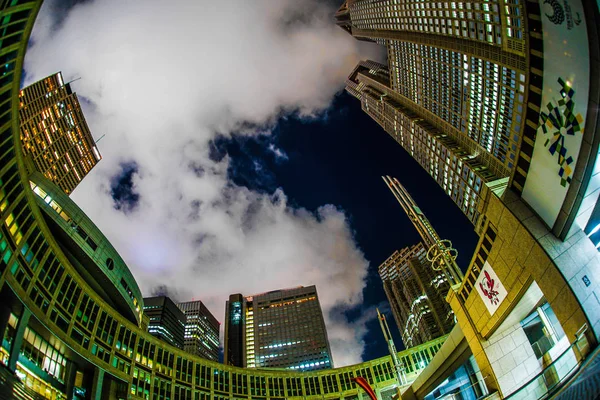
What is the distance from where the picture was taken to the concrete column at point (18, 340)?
120 feet

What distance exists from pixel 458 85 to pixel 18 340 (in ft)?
354

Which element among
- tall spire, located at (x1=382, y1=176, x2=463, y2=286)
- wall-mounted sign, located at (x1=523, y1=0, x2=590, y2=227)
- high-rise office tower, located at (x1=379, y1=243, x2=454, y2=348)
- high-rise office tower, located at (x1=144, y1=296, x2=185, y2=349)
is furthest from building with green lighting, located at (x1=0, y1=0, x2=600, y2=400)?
high-rise office tower, located at (x1=144, y1=296, x2=185, y2=349)

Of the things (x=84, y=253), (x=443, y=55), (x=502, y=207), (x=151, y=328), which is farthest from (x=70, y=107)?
(x=502, y=207)

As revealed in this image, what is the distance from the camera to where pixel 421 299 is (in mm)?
168000

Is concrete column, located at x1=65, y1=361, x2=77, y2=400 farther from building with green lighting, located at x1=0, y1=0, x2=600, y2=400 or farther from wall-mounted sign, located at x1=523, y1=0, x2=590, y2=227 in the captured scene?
wall-mounted sign, located at x1=523, y1=0, x2=590, y2=227

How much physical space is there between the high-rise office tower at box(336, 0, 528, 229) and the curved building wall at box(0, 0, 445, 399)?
64882 millimetres

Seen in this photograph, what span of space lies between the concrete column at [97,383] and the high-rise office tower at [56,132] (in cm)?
9790

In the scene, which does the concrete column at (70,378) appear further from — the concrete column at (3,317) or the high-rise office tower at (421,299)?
the high-rise office tower at (421,299)

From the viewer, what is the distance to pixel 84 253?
59344mm

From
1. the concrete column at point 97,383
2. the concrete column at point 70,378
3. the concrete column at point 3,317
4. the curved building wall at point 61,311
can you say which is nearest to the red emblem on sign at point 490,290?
the curved building wall at point 61,311

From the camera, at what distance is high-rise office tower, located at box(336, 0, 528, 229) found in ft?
238

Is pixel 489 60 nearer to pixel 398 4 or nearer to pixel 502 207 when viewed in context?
pixel 398 4

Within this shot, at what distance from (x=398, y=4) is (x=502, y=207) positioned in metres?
108

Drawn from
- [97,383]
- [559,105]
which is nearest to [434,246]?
[559,105]
